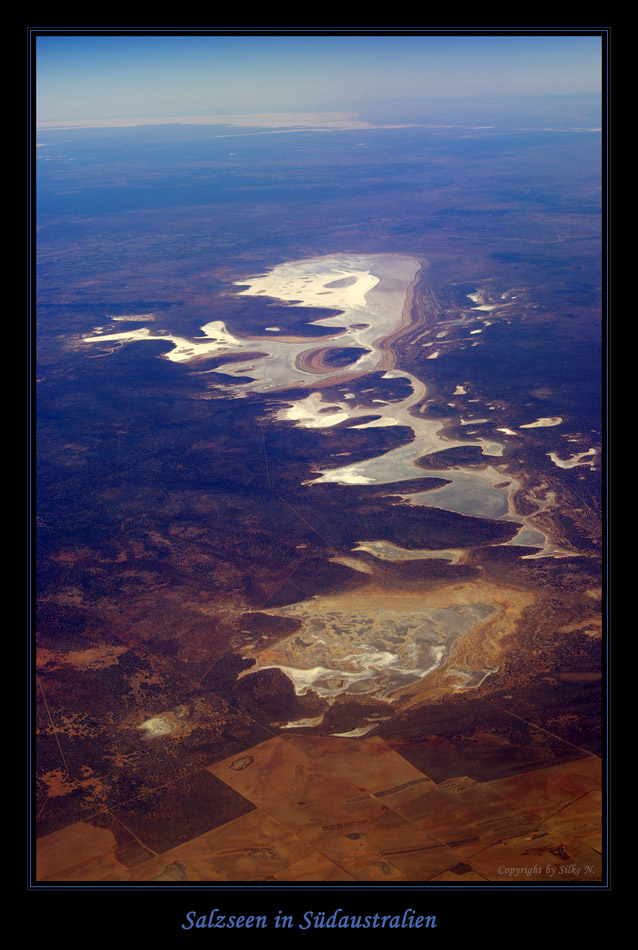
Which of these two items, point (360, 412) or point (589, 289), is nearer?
point (360, 412)

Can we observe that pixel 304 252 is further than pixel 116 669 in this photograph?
Yes

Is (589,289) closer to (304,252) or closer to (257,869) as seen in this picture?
(304,252)

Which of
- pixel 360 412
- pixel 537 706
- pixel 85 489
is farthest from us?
pixel 360 412

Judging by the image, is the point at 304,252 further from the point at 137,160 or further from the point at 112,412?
the point at 137,160

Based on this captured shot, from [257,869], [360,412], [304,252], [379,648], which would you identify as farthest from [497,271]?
[257,869]

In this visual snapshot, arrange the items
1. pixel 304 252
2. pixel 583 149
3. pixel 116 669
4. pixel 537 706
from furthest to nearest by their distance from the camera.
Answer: pixel 583 149
pixel 304 252
pixel 116 669
pixel 537 706

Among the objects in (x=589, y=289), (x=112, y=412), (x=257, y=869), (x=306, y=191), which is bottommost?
(x=257, y=869)

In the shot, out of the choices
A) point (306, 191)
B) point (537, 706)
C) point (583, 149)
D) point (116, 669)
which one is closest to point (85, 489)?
point (116, 669)

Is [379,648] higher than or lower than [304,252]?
lower

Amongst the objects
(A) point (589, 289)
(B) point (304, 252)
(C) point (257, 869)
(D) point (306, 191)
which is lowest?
(C) point (257, 869)
